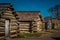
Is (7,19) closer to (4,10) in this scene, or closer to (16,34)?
(4,10)

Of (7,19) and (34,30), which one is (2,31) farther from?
(34,30)

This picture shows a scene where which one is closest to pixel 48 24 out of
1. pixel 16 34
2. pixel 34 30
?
pixel 34 30

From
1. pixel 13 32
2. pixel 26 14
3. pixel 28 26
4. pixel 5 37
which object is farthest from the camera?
pixel 26 14

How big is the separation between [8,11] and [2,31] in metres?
2.60

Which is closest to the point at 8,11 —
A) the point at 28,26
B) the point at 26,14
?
the point at 28,26

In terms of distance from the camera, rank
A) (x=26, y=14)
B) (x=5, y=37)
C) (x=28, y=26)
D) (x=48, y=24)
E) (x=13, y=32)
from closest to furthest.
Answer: (x=5, y=37), (x=13, y=32), (x=28, y=26), (x=26, y=14), (x=48, y=24)

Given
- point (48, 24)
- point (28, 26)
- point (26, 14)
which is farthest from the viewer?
point (48, 24)

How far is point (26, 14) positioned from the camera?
38250mm

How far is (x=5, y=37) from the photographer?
1911 centimetres

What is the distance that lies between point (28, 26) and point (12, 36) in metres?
12.7

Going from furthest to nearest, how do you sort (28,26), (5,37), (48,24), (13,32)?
(48,24) → (28,26) → (13,32) → (5,37)

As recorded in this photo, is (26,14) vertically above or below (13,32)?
above

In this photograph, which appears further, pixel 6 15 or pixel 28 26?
pixel 28 26

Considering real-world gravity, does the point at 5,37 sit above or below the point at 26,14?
below
